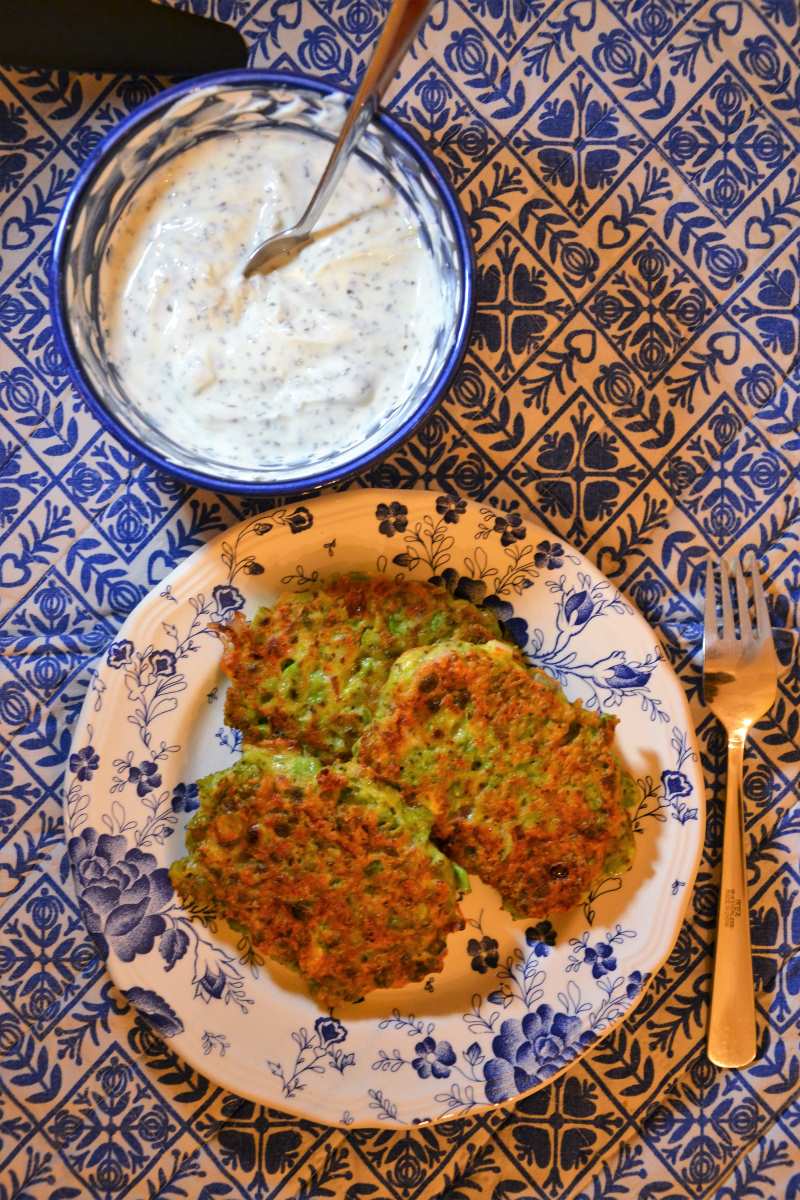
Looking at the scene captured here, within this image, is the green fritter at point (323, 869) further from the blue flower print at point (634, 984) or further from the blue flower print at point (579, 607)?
the blue flower print at point (579, 607)

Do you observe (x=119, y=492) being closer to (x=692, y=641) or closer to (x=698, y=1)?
Result: (x=692, y=641)

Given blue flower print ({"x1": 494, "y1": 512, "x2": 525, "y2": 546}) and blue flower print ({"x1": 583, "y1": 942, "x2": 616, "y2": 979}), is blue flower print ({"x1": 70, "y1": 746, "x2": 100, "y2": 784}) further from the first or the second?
blue flower print ({"x1": 583, "y1": 942, "x2": 616, "y2": 979})

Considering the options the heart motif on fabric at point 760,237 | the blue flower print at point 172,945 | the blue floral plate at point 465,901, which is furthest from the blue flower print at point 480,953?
the heart motif on fabric at point 760,237

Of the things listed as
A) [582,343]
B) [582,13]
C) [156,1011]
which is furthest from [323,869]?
[582,13]

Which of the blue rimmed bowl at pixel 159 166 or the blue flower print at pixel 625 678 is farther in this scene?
the blue flower print at pixel 625 678

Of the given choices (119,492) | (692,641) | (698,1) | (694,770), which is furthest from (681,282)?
(119,492)

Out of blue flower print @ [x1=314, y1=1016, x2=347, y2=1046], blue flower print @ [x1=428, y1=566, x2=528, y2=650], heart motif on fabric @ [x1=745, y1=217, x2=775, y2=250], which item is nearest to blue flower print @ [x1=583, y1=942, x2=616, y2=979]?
blue flower print @ [x1=314, y1=1016, x2=347, y2=1046]

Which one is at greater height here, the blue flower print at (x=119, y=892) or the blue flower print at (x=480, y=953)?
the blue flower print at (x=480, y=953)
